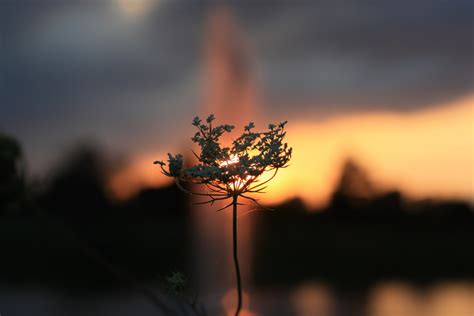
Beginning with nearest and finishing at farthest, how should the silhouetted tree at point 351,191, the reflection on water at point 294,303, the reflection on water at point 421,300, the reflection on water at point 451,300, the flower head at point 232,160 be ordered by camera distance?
the flower head at point 232,160 → the reflection on water at point 294,303 → the reflection on water at point 451,300 → the reflection on water at point 421,300 → the silhouetted tree at point 351,191

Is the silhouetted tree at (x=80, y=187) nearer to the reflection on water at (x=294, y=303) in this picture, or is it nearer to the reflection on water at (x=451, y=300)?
the reflection on water at (x=294, y=303)

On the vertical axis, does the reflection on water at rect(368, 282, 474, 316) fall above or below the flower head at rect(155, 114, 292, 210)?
below

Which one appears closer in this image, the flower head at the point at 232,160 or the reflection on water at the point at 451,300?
the flower head at the point at 232,160

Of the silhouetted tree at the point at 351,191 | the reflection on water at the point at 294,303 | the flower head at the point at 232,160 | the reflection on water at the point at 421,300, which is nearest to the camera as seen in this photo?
the flower head at the point at 232,160

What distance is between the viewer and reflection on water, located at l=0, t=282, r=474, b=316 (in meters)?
34.6

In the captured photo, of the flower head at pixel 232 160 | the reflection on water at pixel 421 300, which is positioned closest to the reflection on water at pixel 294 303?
the reflection on water at pixel 421 300

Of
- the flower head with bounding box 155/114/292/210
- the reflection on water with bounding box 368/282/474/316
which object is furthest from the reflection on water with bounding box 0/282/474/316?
the flower head with bounding box 155/114/292/210

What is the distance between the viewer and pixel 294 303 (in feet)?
119

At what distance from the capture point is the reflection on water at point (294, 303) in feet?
113

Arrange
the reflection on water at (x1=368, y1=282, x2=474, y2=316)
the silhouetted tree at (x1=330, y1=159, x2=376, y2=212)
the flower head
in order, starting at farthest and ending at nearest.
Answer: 1. the silhouetted tree at (x1=330, y1=159, x2=376, y2=212)
2. the reflection on water at (x1=368, y1=282, x2=474, y2=316)
3. the flower head

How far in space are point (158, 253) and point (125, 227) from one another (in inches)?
284

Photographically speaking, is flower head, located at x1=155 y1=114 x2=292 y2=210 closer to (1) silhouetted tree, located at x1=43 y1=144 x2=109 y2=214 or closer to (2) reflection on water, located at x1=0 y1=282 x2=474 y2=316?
(2) reflection on water, located at x1=0 y1=282 x2=474 y2=316

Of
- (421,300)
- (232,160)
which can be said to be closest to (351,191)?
(421,300)

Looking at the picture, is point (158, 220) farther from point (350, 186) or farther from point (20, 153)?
point (20, 153)
